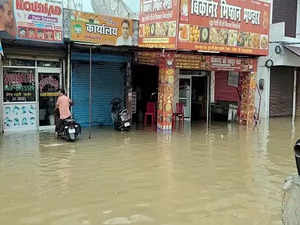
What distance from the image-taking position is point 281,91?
2003 centimetres

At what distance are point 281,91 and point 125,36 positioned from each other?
10093 millimetres

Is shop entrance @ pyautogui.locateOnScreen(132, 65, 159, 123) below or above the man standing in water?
below

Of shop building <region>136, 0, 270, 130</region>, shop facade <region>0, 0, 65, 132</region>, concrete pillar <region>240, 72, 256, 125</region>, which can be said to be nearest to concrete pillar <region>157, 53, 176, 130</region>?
shop building <region>136, 0, 270, 130</region>

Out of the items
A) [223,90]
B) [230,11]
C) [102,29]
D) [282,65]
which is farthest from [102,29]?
[282,65]

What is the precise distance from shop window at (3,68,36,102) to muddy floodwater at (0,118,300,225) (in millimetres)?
1351

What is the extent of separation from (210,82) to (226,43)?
16.7 ft

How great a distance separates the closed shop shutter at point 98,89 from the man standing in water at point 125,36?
144 centimetres

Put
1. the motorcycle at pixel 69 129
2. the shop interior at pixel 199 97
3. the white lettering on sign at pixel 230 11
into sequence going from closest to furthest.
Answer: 1. the motorcycle at pixel 69 129
2. the white lettering on sign at pixel 230 11
3. the shop interior at pixel 199 97

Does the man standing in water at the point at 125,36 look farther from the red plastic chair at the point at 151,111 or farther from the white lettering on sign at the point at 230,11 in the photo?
the white lettering on sign at the point at 230,11

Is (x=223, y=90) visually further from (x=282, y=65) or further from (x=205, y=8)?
(x=205, y=8)

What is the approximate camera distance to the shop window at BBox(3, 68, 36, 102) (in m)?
12.1

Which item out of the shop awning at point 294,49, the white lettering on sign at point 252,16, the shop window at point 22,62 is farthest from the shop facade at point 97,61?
the shop awning at point 294,49

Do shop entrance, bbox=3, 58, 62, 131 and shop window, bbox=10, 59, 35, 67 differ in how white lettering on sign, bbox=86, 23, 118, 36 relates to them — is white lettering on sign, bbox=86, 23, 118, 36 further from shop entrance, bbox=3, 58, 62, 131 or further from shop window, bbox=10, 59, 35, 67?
shop window, bbox=10, 59, 35, 67

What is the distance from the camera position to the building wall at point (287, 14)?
19438 millimetres
